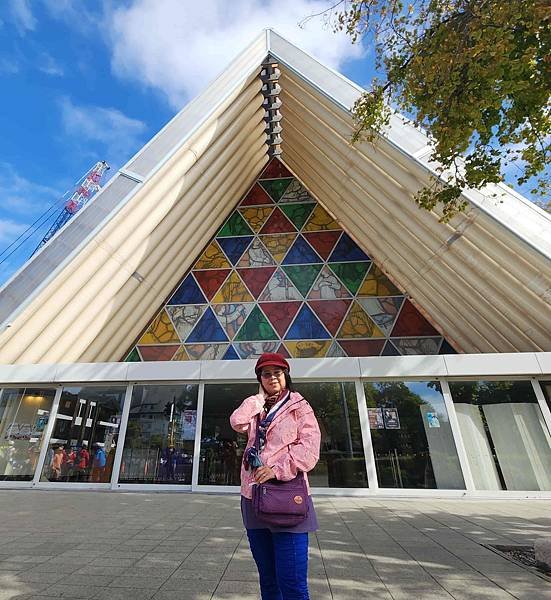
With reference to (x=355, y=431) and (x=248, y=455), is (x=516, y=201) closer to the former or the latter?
(x=355, y=431)

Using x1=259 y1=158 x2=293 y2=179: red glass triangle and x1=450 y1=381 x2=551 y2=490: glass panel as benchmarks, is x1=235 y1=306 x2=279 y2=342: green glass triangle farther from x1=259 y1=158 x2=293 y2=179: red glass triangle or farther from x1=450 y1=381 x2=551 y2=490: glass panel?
x1=259 y1=158 x2=293 y2=179: red glass triangle

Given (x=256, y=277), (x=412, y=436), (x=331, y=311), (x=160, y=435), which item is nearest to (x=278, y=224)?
(x=256, y=277)

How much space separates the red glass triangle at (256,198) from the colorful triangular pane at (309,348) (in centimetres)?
591

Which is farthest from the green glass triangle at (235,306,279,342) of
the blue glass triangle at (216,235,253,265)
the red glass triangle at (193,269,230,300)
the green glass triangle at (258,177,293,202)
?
the green glass triangle at (258,177,293,202)

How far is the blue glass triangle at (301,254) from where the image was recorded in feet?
40.7

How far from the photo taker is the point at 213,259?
13016mm

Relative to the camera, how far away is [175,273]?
39.2 feet

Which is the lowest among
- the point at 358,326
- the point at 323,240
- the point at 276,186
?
the point at 358,326

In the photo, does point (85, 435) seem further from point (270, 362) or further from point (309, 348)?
point (270, 362)

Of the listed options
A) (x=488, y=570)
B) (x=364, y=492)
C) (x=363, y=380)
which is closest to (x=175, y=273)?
(x=363, y=380)

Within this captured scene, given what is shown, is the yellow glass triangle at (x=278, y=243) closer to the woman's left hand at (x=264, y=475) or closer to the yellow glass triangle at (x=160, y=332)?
the yellow glass triangle at (x=160, y=332)

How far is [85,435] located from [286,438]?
7.43 meters

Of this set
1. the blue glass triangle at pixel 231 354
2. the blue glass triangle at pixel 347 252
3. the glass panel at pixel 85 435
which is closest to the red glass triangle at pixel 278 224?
the blue glass triangle at pixel 347 252

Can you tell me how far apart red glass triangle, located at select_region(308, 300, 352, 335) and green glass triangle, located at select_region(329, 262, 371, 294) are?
63 centimetres
